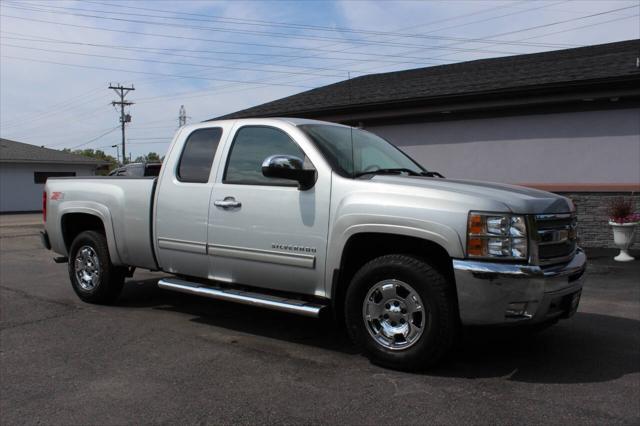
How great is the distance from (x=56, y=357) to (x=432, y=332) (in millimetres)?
3042

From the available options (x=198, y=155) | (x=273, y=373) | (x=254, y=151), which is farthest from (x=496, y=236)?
(x=198, y=155)

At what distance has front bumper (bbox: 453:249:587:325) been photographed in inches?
150

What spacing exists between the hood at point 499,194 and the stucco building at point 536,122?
7274 millimetres

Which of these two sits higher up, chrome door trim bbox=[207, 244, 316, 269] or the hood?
the hood

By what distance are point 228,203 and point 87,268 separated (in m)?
2.50

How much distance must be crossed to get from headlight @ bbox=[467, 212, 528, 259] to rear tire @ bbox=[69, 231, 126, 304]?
162 inches

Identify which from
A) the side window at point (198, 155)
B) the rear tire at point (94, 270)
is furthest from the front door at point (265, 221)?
the rear tire at point (94, 270)

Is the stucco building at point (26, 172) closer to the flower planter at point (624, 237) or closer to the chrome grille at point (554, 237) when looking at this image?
A: the flower planter at point (624, 237)

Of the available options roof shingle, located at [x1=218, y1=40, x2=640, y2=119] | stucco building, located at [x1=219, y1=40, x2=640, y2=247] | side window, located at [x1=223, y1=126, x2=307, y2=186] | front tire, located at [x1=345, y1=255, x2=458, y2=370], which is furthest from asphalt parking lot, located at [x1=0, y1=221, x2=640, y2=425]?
roof shingle, located at [x1=218, y1=40, x2=640, y2=119]

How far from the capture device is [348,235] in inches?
171

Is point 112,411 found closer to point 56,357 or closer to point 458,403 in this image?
point 56,357

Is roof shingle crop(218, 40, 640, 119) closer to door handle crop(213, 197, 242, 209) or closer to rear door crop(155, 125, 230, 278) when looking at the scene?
rear door crop(155, 125, 230, 278)

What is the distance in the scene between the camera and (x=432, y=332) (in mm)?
4008

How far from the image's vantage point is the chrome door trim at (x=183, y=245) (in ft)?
17.2
